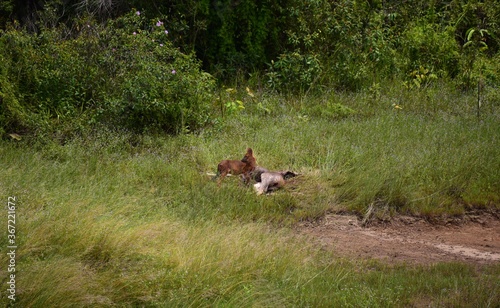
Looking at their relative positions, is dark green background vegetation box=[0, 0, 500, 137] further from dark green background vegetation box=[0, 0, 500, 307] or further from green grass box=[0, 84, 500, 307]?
green grass box=[0, 84, 500, 307]

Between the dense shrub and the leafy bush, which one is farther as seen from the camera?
the leafy bush

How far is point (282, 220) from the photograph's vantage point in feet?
25.1

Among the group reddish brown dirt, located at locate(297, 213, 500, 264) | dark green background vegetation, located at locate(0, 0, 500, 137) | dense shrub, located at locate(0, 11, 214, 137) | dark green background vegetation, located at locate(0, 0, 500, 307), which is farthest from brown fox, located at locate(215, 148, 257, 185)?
dense shrub, located at locate(0, 11, 214, 137)

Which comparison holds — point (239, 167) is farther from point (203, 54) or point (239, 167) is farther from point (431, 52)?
point (431, 52)

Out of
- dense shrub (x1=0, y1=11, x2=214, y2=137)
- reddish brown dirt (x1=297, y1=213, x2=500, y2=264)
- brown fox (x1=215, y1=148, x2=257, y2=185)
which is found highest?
dense shrub (x1=0, y1=11, x2=214, y2=137)

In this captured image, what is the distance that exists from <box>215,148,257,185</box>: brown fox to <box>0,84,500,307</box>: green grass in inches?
7.1

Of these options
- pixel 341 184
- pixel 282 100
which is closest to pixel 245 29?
pixel 282 100

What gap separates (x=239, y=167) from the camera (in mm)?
8289

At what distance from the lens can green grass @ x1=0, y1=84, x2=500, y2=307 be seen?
548 centimetres

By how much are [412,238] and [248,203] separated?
189 cm

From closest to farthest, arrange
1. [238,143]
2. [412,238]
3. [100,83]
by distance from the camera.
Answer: [412,238] → [238,143] → [100,83]

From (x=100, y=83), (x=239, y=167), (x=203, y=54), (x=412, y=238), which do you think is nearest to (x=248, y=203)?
(x=239, y=167)

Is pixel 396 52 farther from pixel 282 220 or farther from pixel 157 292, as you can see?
Answer: pixel 157 292

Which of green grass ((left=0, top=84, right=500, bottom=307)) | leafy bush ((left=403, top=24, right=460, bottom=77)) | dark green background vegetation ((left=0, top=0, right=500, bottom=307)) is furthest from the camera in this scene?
leafy bush ((left=403, top=24, right=460, bottom=77))
